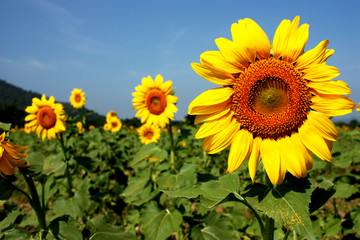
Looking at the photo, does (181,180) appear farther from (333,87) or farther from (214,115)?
(333,87)

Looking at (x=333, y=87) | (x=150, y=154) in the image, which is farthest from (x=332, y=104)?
(x=150, y=154)

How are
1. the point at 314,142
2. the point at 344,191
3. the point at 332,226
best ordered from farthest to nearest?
→ the point at 332,226 < the point at 344,191 < the point at 314,142

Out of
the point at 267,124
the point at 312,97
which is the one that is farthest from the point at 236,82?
the point at 312,97

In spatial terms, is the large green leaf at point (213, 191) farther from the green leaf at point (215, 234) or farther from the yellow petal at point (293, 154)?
the green leaf at point (215, 234)

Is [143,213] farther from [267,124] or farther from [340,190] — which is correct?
[340,190]

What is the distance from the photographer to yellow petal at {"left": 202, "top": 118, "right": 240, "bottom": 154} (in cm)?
154

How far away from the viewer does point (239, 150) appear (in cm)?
150

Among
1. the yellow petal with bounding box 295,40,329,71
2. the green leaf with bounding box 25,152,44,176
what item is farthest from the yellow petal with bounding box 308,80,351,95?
the green leaf with bounding box 25,152,44,176

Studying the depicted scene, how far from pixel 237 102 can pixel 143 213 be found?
2165 mm

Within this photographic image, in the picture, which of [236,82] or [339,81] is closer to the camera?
[339,81]

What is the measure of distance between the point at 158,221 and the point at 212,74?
2082 mm

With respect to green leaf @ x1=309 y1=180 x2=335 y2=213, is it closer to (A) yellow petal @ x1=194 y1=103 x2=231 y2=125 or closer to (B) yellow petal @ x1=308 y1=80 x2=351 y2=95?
(B) yellow petal @ x1=308 y1=80 x2=351 y2=95

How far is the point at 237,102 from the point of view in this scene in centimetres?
154

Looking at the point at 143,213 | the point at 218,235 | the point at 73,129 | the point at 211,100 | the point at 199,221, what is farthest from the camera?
the point at 73,129
